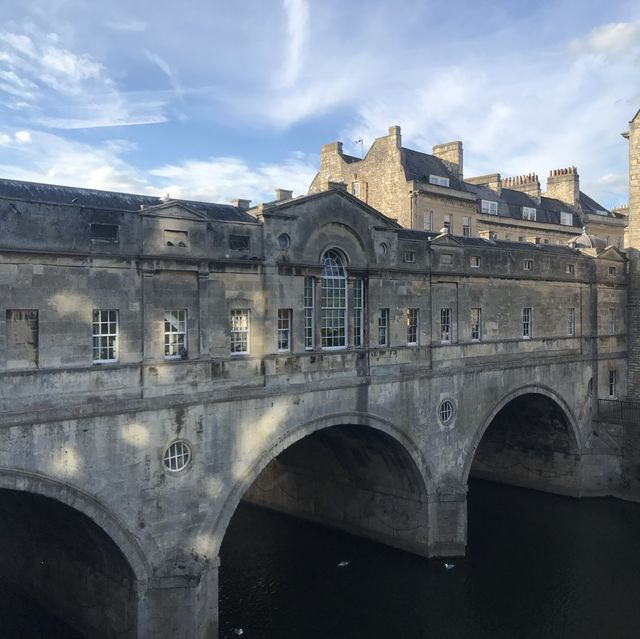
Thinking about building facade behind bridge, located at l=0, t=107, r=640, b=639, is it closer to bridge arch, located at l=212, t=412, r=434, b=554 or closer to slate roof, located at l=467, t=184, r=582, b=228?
bridge arch, located at l=212, t=412, r=434, b=554

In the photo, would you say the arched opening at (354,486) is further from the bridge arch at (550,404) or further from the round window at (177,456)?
the round window at (177,456)

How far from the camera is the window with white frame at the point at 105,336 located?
56.0ft

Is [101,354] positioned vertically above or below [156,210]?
below

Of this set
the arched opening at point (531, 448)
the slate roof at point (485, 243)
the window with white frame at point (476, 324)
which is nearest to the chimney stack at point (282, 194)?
the slate roof at point (485, 243)

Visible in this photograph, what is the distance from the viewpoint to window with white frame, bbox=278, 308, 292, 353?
21.5m

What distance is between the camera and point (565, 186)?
5912 centimetres

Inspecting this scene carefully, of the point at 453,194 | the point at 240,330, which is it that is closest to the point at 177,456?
the point at 240,330

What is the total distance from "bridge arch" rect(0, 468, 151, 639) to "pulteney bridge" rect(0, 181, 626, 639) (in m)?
0.08

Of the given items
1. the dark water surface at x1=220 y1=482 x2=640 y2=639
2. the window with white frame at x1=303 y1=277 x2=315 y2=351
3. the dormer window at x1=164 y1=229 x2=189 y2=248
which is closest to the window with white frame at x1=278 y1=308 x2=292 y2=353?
the window with white frame at x1=303 y1=277 x2=315 y2=351

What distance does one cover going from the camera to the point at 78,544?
19422 millimetres

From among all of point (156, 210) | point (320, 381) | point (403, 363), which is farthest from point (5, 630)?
point (403, 363)

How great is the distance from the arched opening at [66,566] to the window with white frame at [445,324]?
1542 cm

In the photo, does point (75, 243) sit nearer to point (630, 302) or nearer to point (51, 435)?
point (51, 435)

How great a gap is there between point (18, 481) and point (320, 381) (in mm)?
10041
